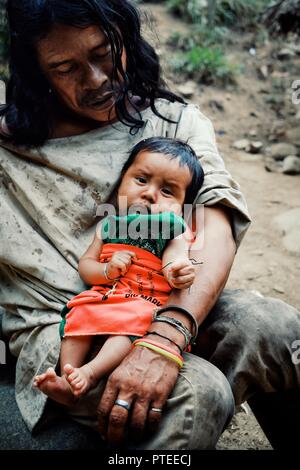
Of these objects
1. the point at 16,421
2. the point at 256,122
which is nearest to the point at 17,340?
the point at 16,421

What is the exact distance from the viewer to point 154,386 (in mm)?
1435

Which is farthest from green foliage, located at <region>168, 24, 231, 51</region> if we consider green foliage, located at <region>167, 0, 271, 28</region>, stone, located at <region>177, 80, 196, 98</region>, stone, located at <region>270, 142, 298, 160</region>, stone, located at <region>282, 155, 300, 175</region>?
stone, located at <region>282, 155, 300, 175</region>

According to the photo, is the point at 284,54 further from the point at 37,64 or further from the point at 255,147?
the point at 37,64

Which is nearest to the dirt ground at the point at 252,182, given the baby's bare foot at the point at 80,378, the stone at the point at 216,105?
the stone at the point at 216,105

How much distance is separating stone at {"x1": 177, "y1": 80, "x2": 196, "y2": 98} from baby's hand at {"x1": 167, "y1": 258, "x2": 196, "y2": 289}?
19.0 feet

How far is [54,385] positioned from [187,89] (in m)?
6.18

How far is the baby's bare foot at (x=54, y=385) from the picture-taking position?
1402 millimetres

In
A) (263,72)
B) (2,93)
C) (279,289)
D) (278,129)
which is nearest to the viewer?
(2,93)

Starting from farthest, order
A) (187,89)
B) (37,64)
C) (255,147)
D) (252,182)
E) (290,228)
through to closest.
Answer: (187,89) < (255,147) < (252,182) < (290,228) < (37,64)

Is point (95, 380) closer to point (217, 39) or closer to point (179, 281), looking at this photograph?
point (179, 281)

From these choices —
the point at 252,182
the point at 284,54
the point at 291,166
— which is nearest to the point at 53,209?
the point at 252,182

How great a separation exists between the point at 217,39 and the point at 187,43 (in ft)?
2.08

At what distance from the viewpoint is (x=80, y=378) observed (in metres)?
1.44

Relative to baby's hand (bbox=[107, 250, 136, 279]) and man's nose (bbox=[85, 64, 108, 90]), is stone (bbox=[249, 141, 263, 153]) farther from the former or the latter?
baby's hand (bbox=[107, 250, 136, 279])
